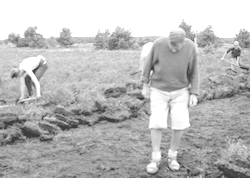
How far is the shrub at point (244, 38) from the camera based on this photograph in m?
38.7

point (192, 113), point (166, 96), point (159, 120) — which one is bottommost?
point (192, 113)

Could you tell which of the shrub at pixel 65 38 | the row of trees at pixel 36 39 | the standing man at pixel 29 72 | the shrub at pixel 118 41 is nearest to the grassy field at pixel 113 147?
the standing man at pixel 29 72

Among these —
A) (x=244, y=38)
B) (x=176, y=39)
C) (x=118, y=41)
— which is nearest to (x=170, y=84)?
(x=176, y=39)

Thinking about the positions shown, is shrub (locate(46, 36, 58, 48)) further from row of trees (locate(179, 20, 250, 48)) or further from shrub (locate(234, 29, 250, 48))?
shrub (locate(234, 29, 250, 48))

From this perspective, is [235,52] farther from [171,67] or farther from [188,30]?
[188,30]

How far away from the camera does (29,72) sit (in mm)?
7289

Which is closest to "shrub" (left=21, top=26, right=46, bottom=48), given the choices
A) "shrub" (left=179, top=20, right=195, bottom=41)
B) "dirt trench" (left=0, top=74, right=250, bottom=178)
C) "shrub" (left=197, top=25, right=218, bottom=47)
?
"shrub" (left=179, top=20, right=195, bottom=41)

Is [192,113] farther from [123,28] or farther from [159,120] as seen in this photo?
[123,28]

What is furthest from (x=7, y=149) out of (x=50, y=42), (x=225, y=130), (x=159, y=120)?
(x=50, y=42)

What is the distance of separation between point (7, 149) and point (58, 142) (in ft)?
2.59

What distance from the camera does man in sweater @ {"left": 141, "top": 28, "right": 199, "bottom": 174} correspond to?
358cm

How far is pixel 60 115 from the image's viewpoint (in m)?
6.18

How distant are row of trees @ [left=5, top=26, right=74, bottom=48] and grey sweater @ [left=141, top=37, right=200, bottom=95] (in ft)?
158

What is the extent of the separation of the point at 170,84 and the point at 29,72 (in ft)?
15.0
